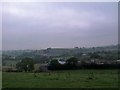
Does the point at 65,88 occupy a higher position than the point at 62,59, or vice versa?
the point at 62,59

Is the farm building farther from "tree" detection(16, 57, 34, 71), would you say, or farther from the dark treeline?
the dark treeline

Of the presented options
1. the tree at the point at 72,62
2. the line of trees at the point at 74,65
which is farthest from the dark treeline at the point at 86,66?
the tree at the point at 72,62

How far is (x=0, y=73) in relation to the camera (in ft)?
32.2

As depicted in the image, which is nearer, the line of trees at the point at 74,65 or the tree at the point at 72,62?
the line of trees at the point at 74,65

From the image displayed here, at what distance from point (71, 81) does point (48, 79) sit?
991mm

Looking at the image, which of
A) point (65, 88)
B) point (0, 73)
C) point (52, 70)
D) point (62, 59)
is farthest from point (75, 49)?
point (0, 73)

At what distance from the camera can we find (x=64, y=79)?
10172 millimetres

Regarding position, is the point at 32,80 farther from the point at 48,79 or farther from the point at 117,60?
the point at 117,60

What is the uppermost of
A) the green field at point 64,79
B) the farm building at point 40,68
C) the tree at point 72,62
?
the tree at point 72,62

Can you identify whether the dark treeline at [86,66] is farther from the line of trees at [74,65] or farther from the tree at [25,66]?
the tree at [25,66]

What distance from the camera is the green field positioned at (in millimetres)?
9023

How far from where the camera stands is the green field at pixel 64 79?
902cm

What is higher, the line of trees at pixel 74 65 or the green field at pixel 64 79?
the line of trees at pixel 74 65

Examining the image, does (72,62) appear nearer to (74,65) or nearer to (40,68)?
(74,65)
